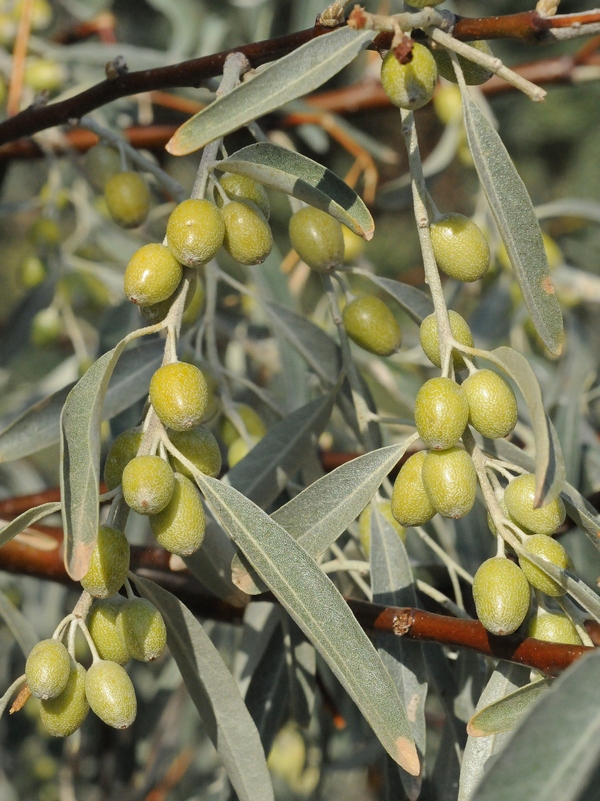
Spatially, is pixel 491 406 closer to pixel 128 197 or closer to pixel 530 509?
pixel 530 509

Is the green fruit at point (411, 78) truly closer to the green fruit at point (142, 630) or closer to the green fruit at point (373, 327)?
the green fruit at point (373, 327)

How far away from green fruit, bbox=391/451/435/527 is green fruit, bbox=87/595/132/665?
0.23 meters

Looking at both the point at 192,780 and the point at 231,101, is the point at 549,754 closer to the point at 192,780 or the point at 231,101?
the point at 231,101

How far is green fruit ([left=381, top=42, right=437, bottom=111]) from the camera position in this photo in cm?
59

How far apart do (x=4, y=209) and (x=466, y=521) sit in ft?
3.28

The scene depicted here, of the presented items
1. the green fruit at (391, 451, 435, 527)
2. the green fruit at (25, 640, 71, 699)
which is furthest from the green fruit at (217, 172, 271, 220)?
the green fruit at (25, 640, 71, 699)

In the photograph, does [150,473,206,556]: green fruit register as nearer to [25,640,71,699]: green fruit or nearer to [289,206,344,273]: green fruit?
[25,640,71,699]: green fruit

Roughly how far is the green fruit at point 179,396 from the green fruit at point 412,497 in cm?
16

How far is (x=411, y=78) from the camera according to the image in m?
0.59

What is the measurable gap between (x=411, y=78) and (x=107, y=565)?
16.0 inches

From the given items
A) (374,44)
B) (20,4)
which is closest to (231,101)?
(374,44)

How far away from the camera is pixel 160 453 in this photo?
66cm

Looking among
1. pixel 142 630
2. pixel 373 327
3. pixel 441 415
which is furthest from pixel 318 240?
pixel 142 630

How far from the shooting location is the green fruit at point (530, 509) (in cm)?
61
